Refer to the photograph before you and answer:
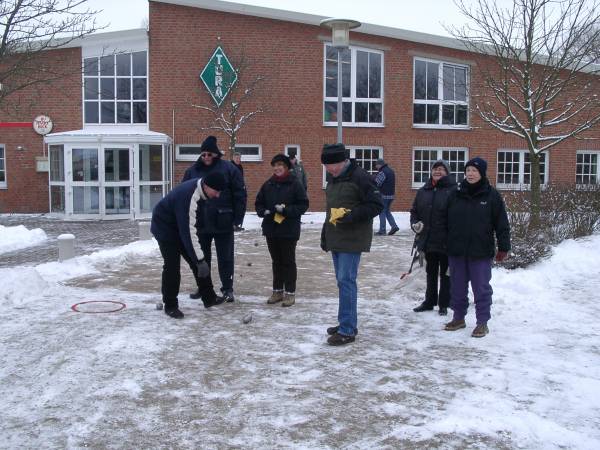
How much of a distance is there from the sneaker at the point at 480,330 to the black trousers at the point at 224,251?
2.95 meters

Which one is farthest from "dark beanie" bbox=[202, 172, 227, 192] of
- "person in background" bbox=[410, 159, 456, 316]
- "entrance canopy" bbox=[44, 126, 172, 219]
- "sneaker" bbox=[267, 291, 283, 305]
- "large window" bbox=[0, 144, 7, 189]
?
"large window" bbox=[0, 144, 7, 189]

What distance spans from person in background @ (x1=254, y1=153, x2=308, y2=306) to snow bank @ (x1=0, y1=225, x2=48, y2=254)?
7.36 m

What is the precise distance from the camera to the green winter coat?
5.72 meters

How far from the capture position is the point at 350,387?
477cm

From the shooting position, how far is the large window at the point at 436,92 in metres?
22.3

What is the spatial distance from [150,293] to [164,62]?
46.2 feet

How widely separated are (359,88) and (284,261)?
15513 millimetres

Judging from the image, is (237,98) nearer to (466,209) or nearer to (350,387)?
(466,209)

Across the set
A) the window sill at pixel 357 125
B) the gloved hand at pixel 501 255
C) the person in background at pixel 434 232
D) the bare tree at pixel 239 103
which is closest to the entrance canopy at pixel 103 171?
the bare tree at pixel 239 103

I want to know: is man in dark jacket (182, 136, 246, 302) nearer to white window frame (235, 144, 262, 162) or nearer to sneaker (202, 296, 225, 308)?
sneaker (202, 296, 225, 308)

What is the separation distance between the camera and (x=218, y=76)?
67.5ft

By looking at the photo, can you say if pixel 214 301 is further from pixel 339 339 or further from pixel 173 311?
pixel 339 339

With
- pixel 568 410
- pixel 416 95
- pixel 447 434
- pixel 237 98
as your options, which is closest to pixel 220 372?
pixel 447 434

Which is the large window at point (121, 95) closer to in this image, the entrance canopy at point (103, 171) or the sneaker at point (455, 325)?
the entrance canopy at point (103, 171)
